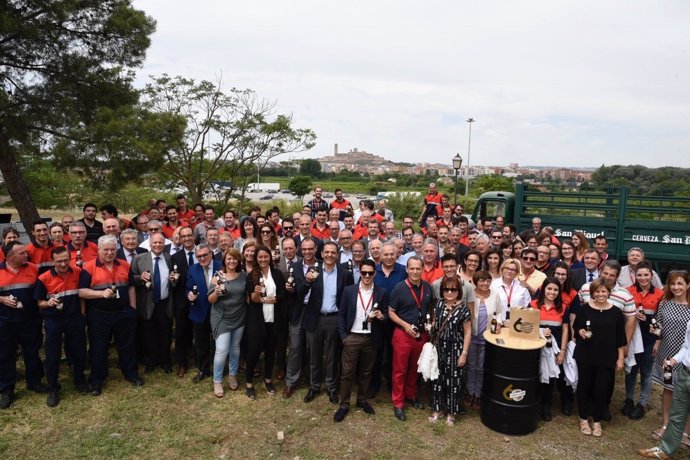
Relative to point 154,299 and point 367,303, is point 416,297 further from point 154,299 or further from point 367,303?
point 154,299

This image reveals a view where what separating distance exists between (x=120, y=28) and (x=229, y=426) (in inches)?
309

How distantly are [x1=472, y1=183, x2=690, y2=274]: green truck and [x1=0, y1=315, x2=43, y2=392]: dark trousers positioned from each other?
9.23 metres

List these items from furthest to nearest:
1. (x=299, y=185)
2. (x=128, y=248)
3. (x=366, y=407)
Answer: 1. (x=299, y=185)
2. (x=128, y=248)
3. (x=366, y=407)

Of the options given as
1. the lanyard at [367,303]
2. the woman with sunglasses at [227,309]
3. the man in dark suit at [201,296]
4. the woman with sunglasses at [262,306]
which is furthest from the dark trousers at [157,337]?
the lanyard at [367,303]

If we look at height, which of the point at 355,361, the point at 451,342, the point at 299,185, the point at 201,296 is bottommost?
the point at 355,361

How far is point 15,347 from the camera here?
542 cm

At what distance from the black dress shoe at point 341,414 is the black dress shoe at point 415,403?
825 mm

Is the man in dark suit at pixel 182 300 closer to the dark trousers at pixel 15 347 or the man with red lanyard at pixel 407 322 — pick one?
the dark trousers at pixel 15 347

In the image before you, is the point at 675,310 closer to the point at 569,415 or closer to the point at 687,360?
the point at 687,360

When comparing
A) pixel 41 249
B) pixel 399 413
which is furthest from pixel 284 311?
pixel 41 249

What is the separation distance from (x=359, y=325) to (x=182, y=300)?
2.52 meters

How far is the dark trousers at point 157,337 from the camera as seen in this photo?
608 centimetres

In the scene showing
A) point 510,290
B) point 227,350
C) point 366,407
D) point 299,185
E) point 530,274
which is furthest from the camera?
point 299,185

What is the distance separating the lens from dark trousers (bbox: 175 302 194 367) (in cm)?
615
